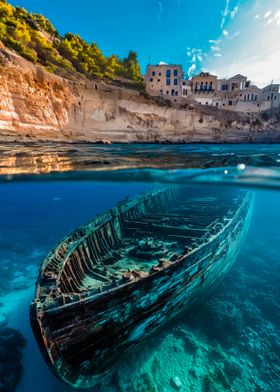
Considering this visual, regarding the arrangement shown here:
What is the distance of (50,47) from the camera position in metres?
27.1

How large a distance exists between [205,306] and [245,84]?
2584 inches

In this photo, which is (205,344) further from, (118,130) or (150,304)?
(118,130)

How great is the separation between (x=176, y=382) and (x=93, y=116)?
89.2 feet

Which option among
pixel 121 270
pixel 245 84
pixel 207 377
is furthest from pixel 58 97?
pixel 245 84

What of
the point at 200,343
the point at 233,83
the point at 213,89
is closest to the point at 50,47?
the point at 200,343

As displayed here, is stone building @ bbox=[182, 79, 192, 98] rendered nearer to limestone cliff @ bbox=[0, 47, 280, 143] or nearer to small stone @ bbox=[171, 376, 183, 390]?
limestone cliff @ bbox=[0, 47, 280, 143]

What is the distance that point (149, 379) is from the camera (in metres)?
5.44

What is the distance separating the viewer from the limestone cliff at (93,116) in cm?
1930

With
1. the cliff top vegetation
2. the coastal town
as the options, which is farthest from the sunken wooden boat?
the coastal town

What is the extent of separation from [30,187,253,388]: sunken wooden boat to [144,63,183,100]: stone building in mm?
52265

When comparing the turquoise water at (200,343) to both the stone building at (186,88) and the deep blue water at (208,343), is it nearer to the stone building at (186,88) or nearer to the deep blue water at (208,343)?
the deep blue water at (208,343)

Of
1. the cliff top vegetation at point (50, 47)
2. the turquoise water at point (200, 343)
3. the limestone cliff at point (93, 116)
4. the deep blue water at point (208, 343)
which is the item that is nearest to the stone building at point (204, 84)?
the cliff top vegetation at point (50, 47)

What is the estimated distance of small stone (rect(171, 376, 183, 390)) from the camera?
5.36m

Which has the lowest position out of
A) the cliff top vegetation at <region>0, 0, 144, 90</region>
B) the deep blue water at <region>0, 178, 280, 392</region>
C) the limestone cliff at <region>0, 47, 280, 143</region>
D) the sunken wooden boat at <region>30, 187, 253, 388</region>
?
the deep blue water at <region>0, 178, 280, 392</region>
